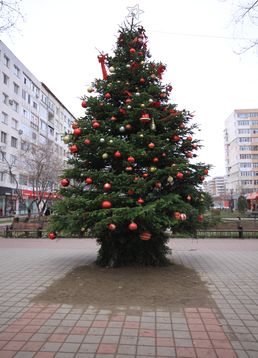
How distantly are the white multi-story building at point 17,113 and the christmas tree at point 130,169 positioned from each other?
2625cm

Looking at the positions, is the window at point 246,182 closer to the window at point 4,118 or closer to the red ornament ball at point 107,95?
the window at point 4,118

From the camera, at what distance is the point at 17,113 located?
146ft

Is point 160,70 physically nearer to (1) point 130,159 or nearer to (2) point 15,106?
(1) point 130,159

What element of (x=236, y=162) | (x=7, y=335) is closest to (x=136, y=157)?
(x=7, y=335)

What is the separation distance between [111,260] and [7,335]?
4.11 m

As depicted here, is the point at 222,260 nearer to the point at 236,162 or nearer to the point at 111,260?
the point at 111,260

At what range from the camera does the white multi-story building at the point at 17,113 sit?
40.0 m

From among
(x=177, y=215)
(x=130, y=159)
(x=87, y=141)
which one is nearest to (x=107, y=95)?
(x=87, y=141)

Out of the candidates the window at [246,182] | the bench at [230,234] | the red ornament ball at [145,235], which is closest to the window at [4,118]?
the bench at [230,234]

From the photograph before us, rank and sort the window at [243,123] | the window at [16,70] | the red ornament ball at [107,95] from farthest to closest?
the window at [243,123] → the window at [16,70] → the red ornament ball at [107,95]

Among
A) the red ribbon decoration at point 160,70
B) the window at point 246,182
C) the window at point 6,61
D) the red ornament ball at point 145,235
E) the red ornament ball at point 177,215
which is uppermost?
the window at point 6,61

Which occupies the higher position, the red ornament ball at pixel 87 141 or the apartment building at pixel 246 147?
the apartment building at pixel 246 147

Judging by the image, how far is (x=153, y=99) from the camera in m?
8.45

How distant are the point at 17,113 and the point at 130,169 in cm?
4098
